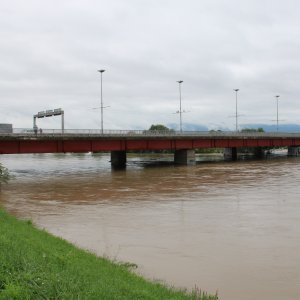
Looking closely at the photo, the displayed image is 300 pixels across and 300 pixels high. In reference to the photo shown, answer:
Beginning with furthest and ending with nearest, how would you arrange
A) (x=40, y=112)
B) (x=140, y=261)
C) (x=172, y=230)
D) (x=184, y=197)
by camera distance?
1. (x=40, y=112)
2. (x=184, y=197)
3. (x=172, y=230)
4. (x=140, y=261)

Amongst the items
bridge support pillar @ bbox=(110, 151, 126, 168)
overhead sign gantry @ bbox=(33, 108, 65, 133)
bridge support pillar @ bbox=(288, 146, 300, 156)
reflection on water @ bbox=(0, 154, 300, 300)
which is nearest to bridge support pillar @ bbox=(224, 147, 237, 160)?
bridge support pillar @ bbox=(288, 146, 300, 156)

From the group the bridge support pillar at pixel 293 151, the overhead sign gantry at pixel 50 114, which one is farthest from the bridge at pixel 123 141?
the bridge support pillar at pixel 293 151

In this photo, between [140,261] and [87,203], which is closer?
[140,261]

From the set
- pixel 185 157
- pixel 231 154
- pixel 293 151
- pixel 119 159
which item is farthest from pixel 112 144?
pixel 293 151

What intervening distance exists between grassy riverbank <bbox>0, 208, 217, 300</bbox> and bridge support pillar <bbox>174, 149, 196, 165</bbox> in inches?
2577

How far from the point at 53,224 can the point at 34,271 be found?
13426 mm

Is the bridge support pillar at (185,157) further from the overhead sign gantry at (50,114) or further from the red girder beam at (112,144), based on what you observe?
the overhead sign gantry at (50,114)

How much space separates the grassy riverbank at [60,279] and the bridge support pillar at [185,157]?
65.4 metres

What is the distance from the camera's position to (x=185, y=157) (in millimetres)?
77688

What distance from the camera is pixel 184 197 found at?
107 ft

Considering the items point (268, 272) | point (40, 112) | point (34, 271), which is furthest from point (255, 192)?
point (40, 112)

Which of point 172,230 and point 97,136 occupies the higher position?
point 97,136

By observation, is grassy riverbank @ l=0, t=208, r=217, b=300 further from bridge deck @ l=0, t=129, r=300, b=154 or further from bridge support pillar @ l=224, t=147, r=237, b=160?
bridge support pillar @ l=224, t=147, r=237, b=160

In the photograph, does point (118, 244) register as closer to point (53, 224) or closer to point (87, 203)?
point (53, 224)
